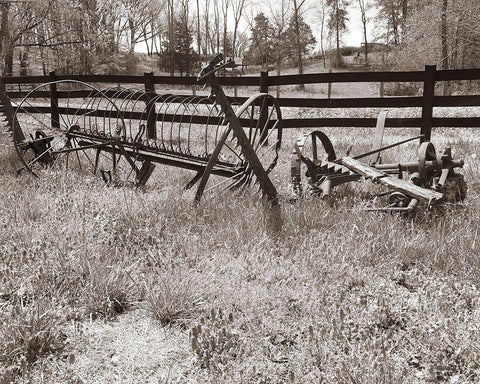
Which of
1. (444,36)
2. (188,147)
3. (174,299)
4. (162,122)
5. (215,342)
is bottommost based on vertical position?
(215,342)

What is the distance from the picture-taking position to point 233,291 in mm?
3162

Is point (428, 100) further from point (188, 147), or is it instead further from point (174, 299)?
point (174, 299)

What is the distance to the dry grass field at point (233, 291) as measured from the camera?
2.49m

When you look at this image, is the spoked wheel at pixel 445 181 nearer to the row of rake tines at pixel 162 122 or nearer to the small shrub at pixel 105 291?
the row of rake tines at pixel 162 122

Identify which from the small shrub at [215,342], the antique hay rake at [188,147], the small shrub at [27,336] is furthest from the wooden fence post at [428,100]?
the small shrub at [27,336]

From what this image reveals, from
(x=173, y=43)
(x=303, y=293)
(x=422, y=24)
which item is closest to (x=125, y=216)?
(x=303, y=293)

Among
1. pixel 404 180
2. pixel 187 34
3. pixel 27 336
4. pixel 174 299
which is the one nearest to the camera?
pixel 27 336

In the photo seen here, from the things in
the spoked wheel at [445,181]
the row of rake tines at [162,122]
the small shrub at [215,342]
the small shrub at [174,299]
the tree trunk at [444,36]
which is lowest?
the small shrub at [215,342]

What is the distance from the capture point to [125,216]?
4152 millimetres

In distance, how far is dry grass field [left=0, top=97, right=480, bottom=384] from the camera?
249 centimetres

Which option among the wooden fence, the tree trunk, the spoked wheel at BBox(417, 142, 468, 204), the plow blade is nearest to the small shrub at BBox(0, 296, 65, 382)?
the plow blade

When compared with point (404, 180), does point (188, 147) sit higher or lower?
higher

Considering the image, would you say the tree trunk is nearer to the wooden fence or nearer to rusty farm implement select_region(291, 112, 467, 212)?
the wooden fence

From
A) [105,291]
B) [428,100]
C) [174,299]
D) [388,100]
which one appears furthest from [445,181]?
[388,100]
